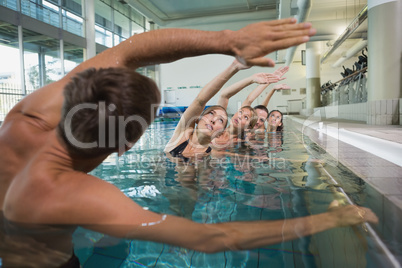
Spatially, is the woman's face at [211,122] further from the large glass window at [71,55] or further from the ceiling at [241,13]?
the ceiling at [241,13]

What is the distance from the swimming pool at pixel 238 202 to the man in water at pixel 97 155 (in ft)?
0.33

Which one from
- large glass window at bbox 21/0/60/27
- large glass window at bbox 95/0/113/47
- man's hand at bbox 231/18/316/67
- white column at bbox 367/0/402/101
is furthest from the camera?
large glass window at bbox 95/0/113/47

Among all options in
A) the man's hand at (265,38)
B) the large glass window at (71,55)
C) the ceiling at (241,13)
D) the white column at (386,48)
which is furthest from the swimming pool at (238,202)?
the ceiling at (241,13)

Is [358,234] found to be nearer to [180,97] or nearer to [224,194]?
[224,194]

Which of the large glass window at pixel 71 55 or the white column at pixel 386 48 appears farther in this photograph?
the large glass window at pixel 71 55

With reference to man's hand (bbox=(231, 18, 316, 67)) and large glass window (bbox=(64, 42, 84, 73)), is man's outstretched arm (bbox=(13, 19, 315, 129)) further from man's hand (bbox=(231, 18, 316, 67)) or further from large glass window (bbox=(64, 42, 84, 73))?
large glass window (bbox=(64, 42, 84, 73))

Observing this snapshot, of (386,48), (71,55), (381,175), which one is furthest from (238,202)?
(71,55)

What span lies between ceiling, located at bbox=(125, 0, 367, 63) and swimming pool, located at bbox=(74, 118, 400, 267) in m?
10.7

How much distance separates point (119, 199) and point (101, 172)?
2.35 metres

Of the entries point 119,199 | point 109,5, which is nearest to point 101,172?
point 119,199

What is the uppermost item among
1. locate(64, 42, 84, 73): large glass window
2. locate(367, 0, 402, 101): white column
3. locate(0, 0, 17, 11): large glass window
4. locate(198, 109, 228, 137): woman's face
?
locate(0, 0, 17, 11): large glass window

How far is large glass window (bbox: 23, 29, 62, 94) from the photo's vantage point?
9727mm

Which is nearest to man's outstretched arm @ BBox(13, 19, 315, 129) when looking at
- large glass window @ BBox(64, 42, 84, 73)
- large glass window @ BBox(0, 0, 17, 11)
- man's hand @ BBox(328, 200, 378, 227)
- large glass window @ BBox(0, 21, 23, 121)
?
man's hand @ BBox(328, 200, 378, 227)

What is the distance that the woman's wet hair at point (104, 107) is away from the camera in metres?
0.97
